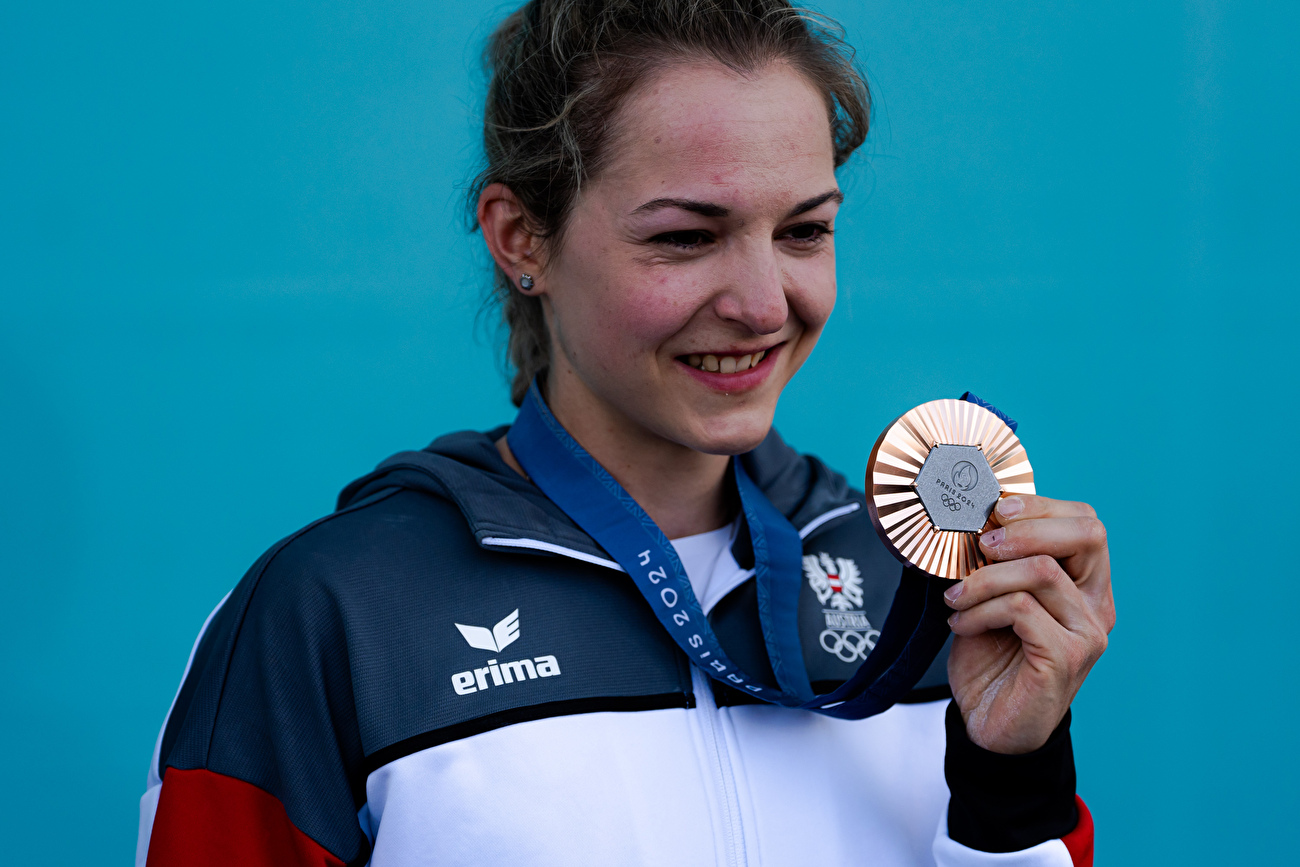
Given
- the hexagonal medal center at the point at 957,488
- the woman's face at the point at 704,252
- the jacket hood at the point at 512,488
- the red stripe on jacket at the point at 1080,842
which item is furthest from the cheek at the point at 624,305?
the red stripe on jacket at the point at 1080,842

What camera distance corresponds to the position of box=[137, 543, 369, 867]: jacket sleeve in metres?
1.31

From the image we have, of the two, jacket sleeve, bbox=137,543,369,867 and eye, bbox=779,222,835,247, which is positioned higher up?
eye, bbox=779,222,835,247

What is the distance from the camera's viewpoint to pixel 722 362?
1.46 meters

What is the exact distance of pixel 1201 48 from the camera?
108 inches

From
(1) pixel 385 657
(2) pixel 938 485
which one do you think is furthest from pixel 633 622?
(2) pixel 938 485

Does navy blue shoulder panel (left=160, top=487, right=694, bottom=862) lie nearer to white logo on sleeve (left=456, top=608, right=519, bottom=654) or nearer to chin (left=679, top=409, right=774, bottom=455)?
white logo on sleeve (left=456, top=608, right=519, bottom=654)

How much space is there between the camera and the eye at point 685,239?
140cm

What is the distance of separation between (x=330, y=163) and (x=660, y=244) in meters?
1.41

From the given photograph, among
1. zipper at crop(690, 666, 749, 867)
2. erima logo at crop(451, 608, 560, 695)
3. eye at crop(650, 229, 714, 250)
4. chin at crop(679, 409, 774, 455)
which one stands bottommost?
zipper at crop(690, 666, 749, 867)

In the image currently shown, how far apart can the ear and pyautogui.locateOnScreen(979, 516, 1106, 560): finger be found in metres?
0.73

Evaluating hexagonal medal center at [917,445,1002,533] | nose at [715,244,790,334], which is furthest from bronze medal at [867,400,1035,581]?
nose at [715,244,790,334]

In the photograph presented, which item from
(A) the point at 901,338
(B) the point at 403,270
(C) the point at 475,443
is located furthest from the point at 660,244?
(A) the point at 901,338

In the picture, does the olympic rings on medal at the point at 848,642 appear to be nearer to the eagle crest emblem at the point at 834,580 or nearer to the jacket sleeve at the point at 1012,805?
the eagle crest emblem at the point at 834,580

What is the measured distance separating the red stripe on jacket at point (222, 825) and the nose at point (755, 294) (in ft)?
2.67
